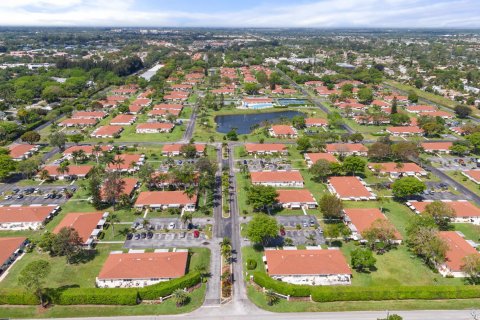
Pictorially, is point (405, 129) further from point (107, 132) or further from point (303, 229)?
point (107, 132)

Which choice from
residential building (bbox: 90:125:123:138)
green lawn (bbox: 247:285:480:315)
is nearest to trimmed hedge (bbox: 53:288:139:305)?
green lawn (bbox: 247:285:480:315)

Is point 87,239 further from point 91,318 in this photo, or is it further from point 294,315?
point 294,315

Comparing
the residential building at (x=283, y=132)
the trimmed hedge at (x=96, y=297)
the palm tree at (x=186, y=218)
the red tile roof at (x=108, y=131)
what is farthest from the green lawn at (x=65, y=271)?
the residential building at (x=283, y=132)

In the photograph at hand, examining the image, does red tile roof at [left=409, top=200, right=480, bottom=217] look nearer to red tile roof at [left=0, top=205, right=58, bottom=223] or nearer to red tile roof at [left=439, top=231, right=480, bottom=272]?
red tile roof at [left=439, top=231, right=480, bottom=272]

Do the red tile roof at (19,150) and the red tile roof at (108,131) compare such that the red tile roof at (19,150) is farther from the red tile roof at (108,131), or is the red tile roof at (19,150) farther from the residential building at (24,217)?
the residential building at (24,217)

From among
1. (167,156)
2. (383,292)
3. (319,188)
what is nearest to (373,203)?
(319,188)

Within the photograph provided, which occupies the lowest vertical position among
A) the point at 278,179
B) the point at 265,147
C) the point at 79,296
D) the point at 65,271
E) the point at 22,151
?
the point at 65,271

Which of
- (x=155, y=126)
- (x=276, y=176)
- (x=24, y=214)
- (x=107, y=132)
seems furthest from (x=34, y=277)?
(x=155, y=126)
